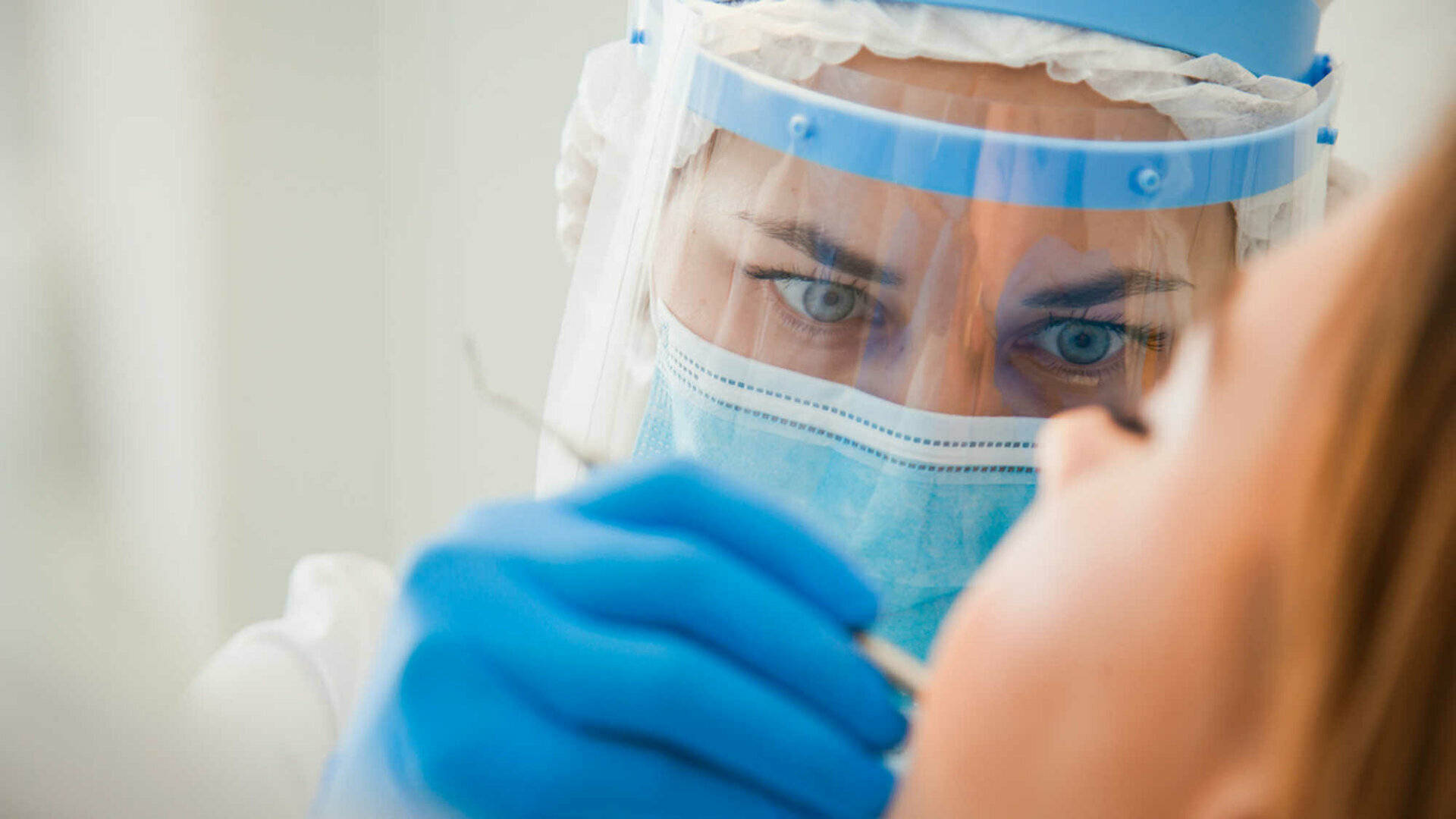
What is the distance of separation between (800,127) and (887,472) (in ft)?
1.00

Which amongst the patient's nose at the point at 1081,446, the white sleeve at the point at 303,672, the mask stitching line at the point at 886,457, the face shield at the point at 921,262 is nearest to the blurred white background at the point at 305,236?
the white sleeve at the point at 303,672

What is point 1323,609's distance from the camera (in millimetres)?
366

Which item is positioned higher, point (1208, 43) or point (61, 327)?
point (1208, 43)

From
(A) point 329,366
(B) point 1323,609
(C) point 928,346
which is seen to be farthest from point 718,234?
(A) point 329,366

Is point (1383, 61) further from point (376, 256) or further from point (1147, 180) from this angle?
point (376, 256)

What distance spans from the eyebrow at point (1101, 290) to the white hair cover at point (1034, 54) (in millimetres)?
112

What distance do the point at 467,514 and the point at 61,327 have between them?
2.17 feet

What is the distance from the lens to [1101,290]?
2.98 ft

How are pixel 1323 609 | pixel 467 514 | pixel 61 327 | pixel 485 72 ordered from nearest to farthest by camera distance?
pixel 1323 609
pixel 467 514
pixel 61 327
pixel 485 72

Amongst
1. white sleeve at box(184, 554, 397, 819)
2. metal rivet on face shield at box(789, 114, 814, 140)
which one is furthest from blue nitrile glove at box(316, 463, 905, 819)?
metal rivet on face shield at box(789, 114, 814, 140)

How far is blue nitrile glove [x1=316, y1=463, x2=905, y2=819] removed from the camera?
454 mm

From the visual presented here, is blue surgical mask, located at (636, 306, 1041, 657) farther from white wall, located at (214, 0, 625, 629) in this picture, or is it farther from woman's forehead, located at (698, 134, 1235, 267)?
white wall, located at (214, 0, 625, 629)

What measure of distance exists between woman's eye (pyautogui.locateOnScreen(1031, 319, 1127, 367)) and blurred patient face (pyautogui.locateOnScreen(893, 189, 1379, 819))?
1.72 ft

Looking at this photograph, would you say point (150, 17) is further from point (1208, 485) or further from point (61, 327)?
point (1208, 485)
